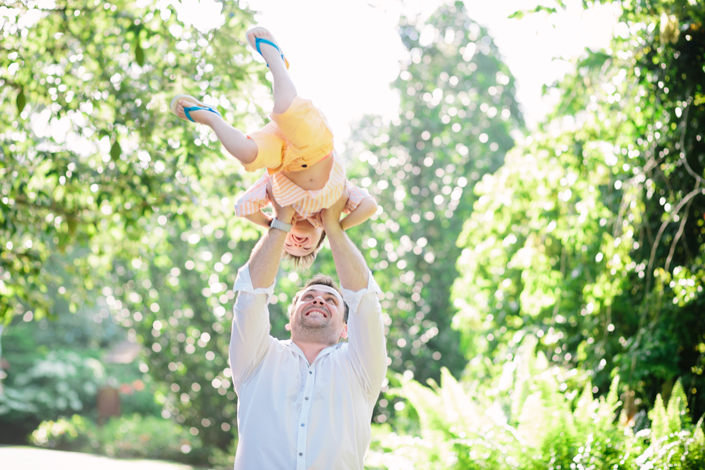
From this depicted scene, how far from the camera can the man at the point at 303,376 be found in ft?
5.67

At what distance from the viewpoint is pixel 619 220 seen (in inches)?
149

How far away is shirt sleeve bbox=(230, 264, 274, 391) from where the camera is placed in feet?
5.67

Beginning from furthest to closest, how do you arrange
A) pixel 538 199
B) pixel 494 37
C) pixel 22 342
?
1. pixel 22 342
2. pixel 494 37
3. pixel 538 199

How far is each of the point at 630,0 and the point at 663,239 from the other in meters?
1.51

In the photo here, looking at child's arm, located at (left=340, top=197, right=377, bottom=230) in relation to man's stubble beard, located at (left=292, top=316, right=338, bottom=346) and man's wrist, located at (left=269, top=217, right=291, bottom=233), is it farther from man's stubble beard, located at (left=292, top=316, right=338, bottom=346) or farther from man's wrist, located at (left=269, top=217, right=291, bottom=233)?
man's stubble beard, located at (left=292, top=316, right=338, bottom=346)

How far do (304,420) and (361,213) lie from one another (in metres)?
0.65

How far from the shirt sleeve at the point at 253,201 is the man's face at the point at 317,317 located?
1.19 feet

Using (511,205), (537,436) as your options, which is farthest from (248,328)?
(511,205)

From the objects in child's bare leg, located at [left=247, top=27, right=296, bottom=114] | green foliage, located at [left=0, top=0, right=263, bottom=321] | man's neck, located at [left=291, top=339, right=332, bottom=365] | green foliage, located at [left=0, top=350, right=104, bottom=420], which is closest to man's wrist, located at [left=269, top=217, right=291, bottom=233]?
child's bare leg, located at [left=247, top=27, right=296, bottom=114]

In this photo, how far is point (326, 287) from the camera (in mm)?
2070

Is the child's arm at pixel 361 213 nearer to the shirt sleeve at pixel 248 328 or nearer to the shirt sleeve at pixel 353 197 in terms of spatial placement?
the shirt sleeve at pixel 353 197

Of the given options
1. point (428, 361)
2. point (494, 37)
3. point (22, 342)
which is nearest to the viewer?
point (428, 361)

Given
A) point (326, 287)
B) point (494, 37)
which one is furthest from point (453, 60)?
point (326, 287)

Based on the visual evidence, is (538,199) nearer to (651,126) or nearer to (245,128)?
(651,126)
